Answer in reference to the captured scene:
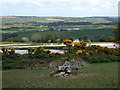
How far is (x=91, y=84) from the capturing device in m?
14.9

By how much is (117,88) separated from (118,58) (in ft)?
64.0

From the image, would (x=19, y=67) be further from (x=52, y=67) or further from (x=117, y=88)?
(x=117, y=88)

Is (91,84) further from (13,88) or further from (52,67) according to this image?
(52,67)

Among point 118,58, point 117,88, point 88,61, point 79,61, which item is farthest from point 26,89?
point 118,58

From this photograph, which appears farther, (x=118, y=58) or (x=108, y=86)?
(x=118, y=58)

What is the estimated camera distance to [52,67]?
25469mm

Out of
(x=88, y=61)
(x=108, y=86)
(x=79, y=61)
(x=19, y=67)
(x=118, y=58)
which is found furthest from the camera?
(x=118, y=58)

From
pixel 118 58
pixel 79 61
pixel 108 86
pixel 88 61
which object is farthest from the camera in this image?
pixel 118 58

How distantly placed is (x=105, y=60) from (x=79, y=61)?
433cm

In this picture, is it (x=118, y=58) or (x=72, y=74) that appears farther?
(x=118, y=58)

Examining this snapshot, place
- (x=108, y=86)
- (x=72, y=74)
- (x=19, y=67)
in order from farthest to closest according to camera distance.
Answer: (x=19, y=67) → (x=72, y=74) → (x=108, y=86)

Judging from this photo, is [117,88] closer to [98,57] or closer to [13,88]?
[13,88]

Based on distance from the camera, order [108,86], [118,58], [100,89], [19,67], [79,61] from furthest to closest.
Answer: [118,58]
[79,61]
[19,67]
[108,86]
[100,89]

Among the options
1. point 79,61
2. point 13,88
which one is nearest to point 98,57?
point 79,61
